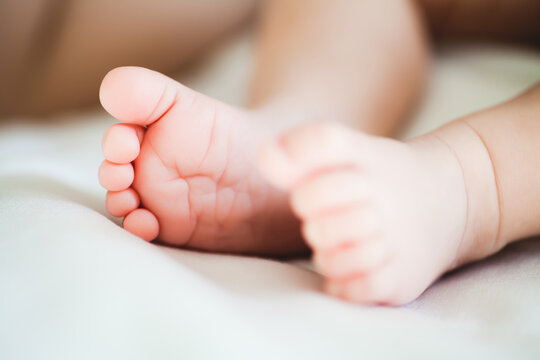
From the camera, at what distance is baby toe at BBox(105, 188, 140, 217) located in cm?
40

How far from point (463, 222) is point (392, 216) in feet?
0.32

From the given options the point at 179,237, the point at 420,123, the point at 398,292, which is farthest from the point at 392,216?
the point at 420,123

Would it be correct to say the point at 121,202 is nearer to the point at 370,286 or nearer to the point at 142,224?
the point at 142,224

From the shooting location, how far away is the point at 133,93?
357 millimetres

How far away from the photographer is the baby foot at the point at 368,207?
0.30 m

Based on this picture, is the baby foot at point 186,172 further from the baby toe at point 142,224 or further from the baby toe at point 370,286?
the baby toe at point 370,286

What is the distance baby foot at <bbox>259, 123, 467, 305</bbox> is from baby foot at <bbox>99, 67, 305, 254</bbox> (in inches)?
4.3

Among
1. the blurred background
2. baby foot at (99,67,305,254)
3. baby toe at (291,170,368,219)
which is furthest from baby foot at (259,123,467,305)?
the blurred background

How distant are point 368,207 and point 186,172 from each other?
6.1 inches

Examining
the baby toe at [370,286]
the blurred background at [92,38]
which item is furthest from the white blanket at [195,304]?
the blurred background at [92,38]

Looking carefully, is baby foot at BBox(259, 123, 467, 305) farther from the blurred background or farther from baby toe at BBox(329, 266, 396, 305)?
the blurred background

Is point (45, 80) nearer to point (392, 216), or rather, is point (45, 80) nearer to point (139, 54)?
point (139, 54)

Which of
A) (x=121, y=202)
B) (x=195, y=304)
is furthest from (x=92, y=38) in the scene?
(x=195, y=304)

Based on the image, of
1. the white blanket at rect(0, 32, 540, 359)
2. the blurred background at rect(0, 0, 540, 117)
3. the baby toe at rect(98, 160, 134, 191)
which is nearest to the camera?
the white blanket at rect(0, 32, 540, 359)
